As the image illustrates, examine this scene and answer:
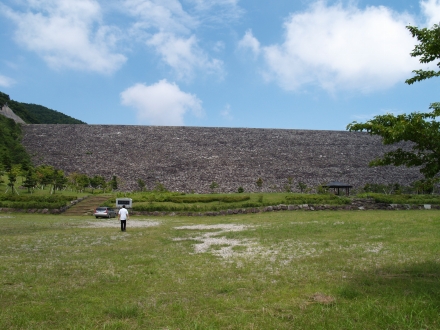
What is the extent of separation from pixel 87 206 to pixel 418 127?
83.9ft

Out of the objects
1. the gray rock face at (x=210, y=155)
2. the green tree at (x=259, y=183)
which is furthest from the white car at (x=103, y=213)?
the green tree at (x=259, y=183)

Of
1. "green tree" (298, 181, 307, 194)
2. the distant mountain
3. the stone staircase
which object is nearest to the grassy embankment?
the stone staircase

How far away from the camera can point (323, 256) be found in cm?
920

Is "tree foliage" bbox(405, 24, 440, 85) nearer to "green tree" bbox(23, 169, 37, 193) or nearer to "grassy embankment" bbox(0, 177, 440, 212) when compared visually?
"grassy embankment" bbox(0, 177, 440, 212)

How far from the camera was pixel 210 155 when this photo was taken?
4647 cm

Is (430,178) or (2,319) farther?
(430,178)

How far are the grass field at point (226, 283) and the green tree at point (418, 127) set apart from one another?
7.17 feet

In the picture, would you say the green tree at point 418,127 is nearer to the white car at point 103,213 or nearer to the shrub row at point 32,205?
the white car at point 103,213

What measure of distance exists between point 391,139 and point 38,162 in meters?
42.6

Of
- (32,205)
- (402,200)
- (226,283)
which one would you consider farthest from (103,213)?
(402,200)

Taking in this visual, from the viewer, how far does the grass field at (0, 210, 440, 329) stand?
4.99 m

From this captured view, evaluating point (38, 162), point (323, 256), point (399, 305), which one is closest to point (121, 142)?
point (38, 162)

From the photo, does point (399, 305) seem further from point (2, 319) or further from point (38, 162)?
point (38, 162)

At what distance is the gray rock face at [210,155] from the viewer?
40.2 meters
